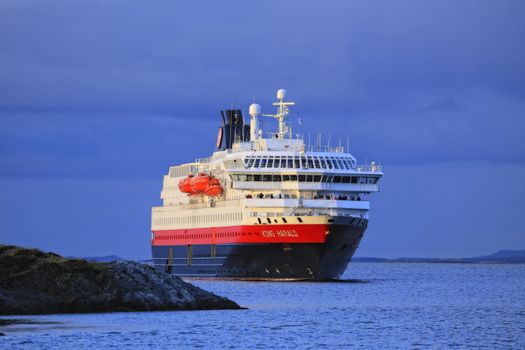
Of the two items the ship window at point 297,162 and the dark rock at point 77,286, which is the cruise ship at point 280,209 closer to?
the ship window at point 297,162

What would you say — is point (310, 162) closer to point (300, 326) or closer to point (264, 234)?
point (264, 234)

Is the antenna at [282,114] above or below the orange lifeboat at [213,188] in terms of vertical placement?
above

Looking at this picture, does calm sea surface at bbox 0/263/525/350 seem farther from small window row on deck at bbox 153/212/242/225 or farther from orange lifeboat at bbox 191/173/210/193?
orange lifeboat at bbox 191/173/210/193

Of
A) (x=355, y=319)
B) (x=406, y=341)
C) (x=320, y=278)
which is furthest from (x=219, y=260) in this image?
(x=406, y=341)

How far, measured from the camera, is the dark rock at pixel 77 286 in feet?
181

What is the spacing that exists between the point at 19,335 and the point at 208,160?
184 feet

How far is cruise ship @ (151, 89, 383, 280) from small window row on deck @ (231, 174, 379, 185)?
0.20ft

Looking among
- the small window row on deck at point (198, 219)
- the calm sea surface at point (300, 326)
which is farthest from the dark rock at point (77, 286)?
the small window row on deck at point (198, 219)

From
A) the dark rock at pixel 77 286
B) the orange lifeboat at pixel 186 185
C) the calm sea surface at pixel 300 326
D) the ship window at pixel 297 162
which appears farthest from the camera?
the orange lifeboat at pixel 186 185

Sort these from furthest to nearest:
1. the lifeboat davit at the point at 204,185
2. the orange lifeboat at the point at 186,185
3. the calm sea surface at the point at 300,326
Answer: the orange lifeboat at the point at 186,185 → the lifeboat davit at the point at 204,185 → the calm sea surface at the point at 300,326

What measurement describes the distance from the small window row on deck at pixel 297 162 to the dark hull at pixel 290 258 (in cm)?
420

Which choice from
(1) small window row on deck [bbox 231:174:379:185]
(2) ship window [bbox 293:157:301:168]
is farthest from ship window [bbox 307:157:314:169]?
(1) small window row on deck [bbox 231:174:379:185]

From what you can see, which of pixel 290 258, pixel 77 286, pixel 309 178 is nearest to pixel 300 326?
pixel 77 286

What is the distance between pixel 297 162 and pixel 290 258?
6.73m
